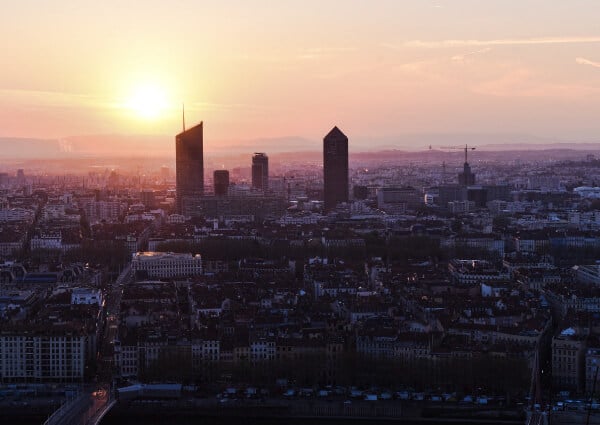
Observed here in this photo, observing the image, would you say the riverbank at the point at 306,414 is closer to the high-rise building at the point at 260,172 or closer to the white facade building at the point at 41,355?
the white facade building at the point at 41,355

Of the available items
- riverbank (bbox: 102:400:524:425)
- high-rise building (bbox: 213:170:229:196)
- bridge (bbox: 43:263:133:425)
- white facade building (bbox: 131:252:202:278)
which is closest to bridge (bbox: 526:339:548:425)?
riverbank (bbox: 102:400:524:425)

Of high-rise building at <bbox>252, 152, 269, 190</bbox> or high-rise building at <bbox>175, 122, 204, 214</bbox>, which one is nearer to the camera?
high-rise building at <bbox>175, 122, 204, 214</bbox>

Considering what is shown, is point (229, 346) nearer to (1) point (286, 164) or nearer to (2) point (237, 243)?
(2) point (237, 243)

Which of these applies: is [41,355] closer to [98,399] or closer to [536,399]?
[98,399]

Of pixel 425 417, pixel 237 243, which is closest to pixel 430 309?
pixel 425 417

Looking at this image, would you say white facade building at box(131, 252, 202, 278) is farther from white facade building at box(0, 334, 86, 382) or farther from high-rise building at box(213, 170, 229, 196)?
high-rise building at box(213, 170, 229, 196)
